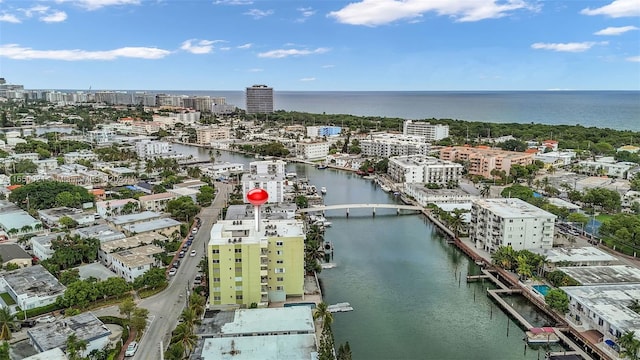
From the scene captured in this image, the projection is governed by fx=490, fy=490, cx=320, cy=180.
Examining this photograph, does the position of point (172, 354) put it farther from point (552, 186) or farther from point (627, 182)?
point (627, 182)

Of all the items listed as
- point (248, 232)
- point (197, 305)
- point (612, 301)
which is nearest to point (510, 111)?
point (612, 301)

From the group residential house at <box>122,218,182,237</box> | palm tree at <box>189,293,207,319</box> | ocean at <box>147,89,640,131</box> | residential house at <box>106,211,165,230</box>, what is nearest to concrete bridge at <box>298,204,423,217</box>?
residential house at <box>122,218,182,237</box>

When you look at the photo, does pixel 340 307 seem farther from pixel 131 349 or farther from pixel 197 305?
pixel 131 349

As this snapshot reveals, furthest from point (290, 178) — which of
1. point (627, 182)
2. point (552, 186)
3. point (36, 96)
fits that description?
point (36, 96)

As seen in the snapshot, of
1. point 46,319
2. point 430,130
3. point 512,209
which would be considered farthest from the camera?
point 430,130

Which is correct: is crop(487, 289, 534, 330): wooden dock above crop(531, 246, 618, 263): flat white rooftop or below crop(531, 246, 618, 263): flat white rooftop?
below

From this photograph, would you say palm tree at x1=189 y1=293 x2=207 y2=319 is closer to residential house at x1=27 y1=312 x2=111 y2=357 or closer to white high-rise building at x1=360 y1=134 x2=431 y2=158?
residential house at x1=27 y1=312 x2=111 y2=357
